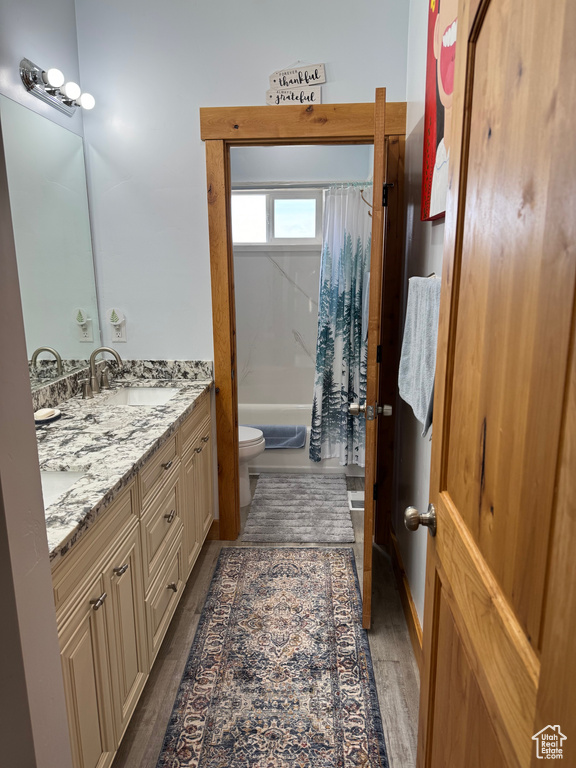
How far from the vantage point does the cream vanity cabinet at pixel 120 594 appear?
1176 mm

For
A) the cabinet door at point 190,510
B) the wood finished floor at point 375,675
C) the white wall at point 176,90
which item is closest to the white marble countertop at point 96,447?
the cabinet door at point 190,510

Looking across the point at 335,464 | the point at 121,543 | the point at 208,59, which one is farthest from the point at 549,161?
the point at 335,464

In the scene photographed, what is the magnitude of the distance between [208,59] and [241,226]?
67.5 inches

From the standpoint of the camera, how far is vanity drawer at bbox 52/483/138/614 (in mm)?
1114

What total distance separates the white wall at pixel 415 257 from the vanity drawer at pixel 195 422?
96 centimetres

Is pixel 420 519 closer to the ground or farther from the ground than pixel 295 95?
closer to the ground

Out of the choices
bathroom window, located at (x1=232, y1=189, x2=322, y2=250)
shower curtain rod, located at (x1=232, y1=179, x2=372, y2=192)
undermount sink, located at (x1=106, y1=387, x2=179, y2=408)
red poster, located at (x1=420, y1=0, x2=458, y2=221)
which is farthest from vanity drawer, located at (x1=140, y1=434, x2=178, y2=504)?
shower curtain rod, located at (x1=232, y1=179, x2=372, y2=192)

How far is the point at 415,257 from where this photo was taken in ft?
7.39

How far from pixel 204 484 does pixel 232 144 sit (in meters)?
1.64

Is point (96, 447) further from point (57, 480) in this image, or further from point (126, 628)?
point (126, 628)

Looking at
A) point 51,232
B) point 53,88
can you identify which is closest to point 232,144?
point 53,88

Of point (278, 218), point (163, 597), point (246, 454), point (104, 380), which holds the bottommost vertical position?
point (163, 597)

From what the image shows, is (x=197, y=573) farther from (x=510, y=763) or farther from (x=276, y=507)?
(x=510, y=763)

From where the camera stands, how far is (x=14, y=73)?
1969 millimetres
